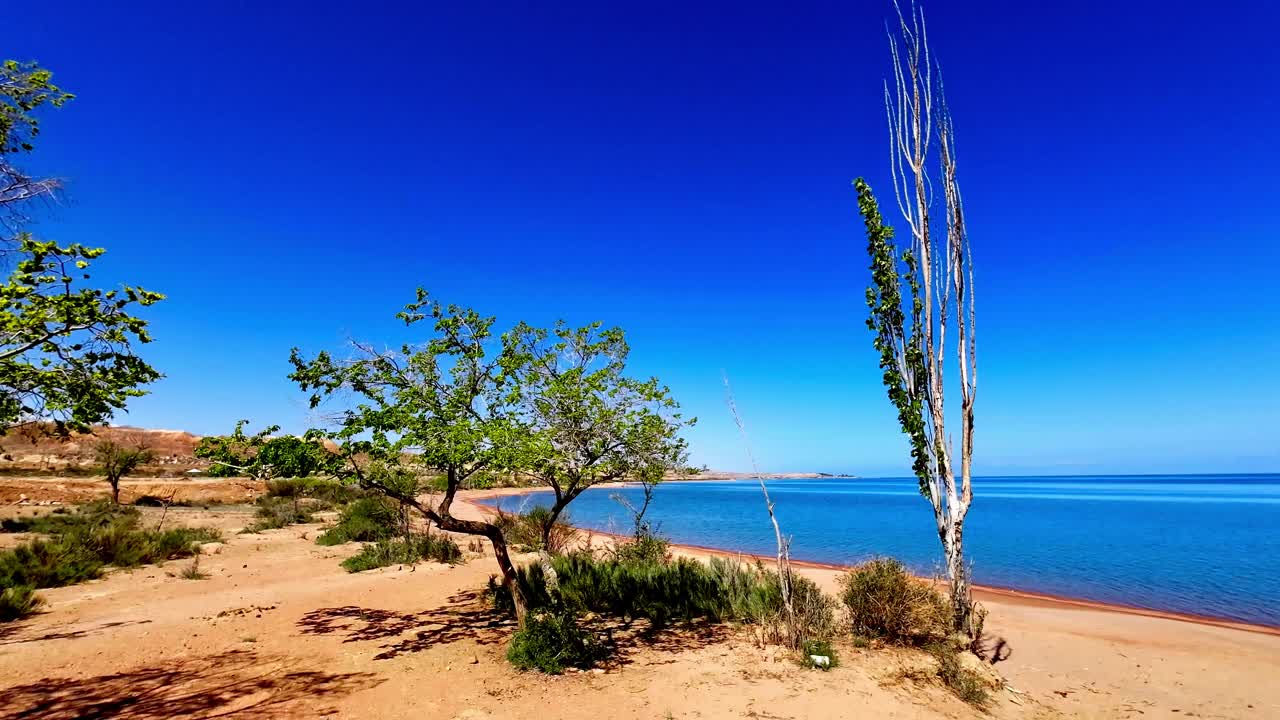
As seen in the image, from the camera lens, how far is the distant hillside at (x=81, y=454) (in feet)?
145

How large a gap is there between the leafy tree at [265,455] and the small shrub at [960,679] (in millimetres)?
8484

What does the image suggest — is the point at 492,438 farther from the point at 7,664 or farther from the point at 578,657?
the point at 7,664

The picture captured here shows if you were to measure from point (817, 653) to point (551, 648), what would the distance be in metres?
3.78

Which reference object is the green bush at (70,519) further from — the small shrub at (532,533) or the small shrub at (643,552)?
the small shrub at (643,552)

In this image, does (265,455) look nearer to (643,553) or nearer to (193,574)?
(643,553)

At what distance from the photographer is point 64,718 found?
5801mm

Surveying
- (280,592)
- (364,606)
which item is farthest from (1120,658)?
(280,592)

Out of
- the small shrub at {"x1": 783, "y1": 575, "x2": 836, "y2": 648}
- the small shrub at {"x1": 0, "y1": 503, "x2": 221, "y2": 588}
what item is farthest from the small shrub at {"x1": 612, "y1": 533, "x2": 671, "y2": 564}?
the small shrub at {"x1": 0, "y1": 503, "x2": 221, "y2": 588}

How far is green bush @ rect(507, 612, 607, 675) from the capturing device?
750 centimetres

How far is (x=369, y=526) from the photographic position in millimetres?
20438

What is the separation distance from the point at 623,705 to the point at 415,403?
458 cm

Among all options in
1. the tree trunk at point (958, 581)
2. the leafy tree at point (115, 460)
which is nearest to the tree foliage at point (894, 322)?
the tree trunk at point (958, 581)

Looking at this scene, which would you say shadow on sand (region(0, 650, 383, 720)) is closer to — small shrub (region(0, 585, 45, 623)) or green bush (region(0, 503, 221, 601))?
small shrub (region(0, 585, 45, 623))

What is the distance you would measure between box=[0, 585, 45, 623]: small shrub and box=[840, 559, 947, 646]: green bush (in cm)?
1404
